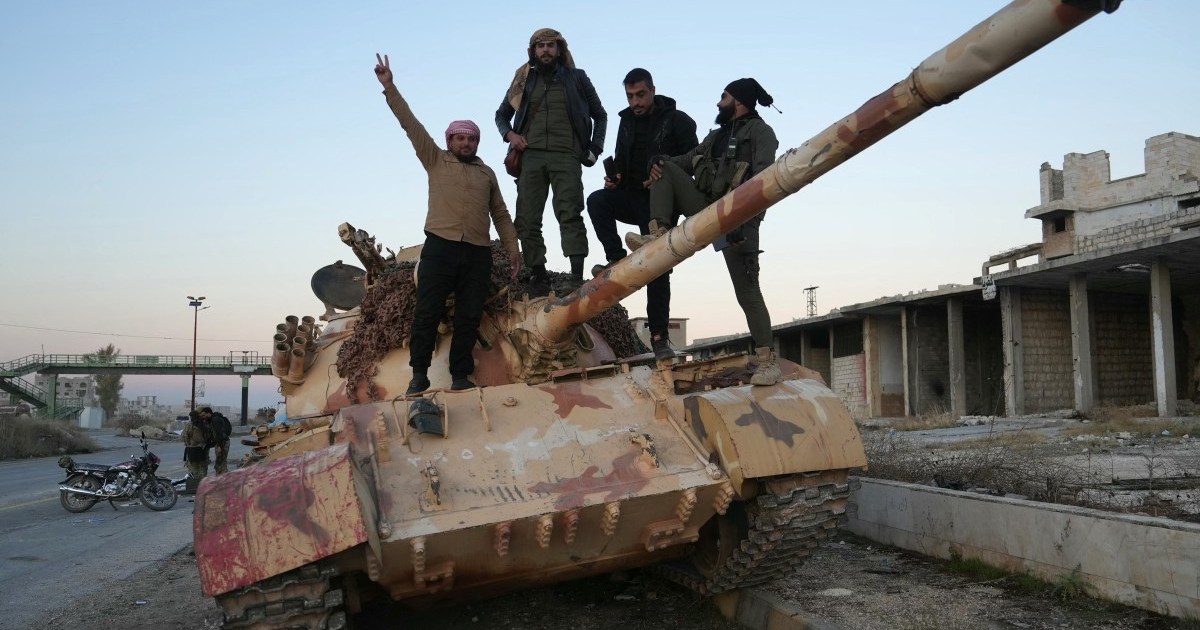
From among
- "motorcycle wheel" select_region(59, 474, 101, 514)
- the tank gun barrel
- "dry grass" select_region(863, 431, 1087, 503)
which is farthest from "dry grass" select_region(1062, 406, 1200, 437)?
"motorcycle wheel" select_region(59, 474, 101, 514)

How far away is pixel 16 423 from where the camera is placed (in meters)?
Answer: 32.0

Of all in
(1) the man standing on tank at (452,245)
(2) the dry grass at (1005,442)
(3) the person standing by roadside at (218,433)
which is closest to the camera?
(1) the man standing on tank at (452,245)

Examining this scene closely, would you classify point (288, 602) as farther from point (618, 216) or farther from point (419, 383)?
point (618, 216)

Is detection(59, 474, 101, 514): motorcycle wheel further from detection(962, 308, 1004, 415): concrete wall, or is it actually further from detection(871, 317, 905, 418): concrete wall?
detection(962, 308, 1004, 415): concrete wall

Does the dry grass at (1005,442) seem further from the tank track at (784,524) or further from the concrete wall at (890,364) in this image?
the concrete wall at (890,364)

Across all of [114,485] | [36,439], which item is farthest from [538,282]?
[36,439]

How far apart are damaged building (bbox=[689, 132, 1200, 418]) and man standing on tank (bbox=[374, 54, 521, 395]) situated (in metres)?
16.1

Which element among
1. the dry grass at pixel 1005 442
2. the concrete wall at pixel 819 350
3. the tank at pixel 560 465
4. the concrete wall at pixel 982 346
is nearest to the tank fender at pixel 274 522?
the tank at pixel 560 465

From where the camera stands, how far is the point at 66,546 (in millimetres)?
10750

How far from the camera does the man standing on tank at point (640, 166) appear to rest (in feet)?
24.3

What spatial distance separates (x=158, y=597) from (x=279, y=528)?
13.3 feet

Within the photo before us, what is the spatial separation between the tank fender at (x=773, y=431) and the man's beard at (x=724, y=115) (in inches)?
76.7

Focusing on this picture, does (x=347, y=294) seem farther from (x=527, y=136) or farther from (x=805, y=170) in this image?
(x=805, y=170)

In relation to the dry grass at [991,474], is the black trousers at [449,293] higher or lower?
higher
